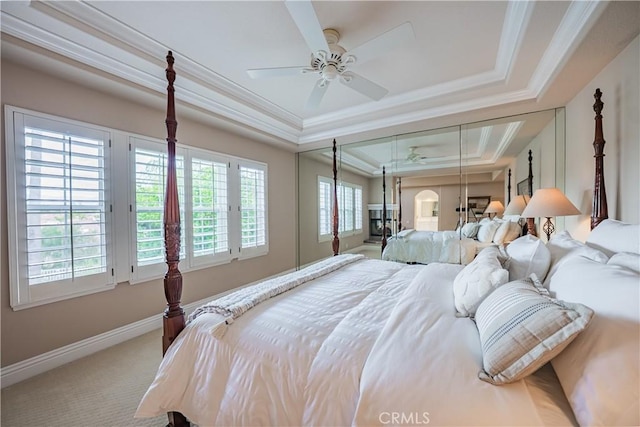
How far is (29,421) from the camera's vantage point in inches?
62.7

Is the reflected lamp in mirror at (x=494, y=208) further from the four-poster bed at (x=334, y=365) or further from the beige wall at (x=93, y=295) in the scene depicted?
the beige wall at (x=93, y=295)

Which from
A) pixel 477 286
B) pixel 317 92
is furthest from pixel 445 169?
pixel 477 286

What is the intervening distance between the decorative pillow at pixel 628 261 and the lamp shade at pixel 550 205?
1.08m

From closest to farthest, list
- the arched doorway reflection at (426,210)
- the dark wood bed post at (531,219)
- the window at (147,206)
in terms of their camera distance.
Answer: the window at (147,206) → the dark wood bed post at (531,219) → the arched doorway reflection at (426,210)

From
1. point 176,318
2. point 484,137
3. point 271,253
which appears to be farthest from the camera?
point 271,253

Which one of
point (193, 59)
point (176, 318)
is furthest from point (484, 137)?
point (176, 318)

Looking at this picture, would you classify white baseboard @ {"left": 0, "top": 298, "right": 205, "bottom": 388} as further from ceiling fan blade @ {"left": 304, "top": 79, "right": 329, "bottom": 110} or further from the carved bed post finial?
ceiling fan blade @ {"left": 304, "top": 79, "right": 329, "bottom": 110}

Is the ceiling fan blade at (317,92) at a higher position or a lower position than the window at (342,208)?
higher

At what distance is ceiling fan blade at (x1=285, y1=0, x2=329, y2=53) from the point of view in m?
1.50

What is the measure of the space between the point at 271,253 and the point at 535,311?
3984 mm

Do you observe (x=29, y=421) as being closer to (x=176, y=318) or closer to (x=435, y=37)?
(x=176, y=318)

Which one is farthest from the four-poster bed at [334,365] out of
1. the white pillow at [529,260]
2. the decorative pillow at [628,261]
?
the decorative pillow at [628,261]

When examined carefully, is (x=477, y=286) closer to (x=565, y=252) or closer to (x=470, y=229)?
(x=565, y=252)

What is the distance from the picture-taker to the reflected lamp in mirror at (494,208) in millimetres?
3469
